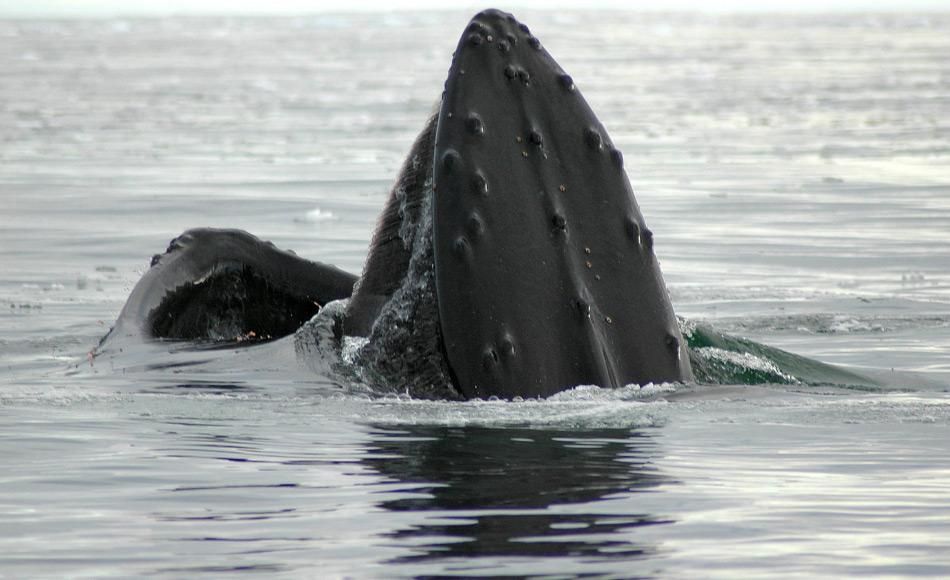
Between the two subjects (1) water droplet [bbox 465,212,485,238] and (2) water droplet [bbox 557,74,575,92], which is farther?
(2) water droplet [bbox 557,74,575,92]

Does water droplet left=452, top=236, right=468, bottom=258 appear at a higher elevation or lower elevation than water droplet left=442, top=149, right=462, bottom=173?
lower

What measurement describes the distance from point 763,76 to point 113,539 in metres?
36.4

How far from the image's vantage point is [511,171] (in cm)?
596

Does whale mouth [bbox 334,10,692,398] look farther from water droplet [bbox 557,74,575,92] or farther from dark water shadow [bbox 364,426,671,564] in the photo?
dark water shadow [bbox 364,426,671,564]

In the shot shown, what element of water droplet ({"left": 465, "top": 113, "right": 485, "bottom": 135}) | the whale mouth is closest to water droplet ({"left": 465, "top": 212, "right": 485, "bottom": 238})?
the whale mouth

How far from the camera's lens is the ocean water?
4.77 metres

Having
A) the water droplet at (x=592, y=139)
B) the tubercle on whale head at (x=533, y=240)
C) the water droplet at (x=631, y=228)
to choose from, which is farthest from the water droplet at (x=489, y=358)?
the water droplet at (x=592, y=139)

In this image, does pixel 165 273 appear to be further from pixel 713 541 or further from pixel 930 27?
pixel 930 27

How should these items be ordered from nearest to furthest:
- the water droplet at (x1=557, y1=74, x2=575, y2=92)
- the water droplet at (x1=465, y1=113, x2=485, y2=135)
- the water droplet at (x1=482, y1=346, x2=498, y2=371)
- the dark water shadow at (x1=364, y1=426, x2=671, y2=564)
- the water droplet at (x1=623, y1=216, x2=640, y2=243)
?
the dark water shadow at (x1=364, y1=426, x2=671, y2=564)
the water droplet at (x1=482, y1=346, x2=498, y2=371)
the water droplet at (x1=465, y1=113, x2=485, y2=135)
the water droplet at (x1=623, y1=216, x2=640, y2=243)
the water droplet at (x1=557, y1=74, x2=575, y2=92)

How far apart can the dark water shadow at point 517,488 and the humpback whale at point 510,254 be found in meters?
0.19

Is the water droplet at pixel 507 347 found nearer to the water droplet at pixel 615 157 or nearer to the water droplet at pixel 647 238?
the water droplet at pixel 647 238

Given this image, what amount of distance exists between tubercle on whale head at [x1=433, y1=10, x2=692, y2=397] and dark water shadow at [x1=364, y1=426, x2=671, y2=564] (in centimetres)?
20

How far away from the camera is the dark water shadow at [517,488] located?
4.70 m

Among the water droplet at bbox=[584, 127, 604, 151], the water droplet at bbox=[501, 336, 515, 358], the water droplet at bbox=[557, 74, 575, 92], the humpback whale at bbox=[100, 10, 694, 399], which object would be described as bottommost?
the water droplet at bbox=[501, 336, 515, 358]
